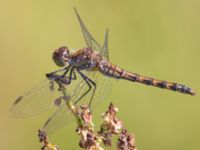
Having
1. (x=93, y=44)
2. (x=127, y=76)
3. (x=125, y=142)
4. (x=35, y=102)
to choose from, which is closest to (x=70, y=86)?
(x=35, y=102)

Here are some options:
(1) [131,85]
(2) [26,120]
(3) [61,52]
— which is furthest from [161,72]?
(3) [61,52]

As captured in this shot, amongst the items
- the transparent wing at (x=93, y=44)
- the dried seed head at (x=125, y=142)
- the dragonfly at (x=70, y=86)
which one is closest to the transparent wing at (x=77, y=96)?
the dragonfly at (x=70, y=86)


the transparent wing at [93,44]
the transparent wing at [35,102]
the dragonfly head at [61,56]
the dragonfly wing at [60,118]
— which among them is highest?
the transparent wing at [93,44]

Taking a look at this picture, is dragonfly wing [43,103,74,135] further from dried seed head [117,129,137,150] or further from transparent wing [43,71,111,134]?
dried seed head [117,129,137,150]

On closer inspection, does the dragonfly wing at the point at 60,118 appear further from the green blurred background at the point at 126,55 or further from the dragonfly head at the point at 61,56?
the green blurred background at the point at 126,55

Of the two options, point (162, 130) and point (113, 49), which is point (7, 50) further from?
point (162, 130)

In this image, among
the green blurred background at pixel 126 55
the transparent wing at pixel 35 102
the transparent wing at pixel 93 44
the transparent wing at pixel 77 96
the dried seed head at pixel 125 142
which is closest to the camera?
the dried seed head at pixel 125 142

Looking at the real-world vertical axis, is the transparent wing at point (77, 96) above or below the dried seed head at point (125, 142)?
above
